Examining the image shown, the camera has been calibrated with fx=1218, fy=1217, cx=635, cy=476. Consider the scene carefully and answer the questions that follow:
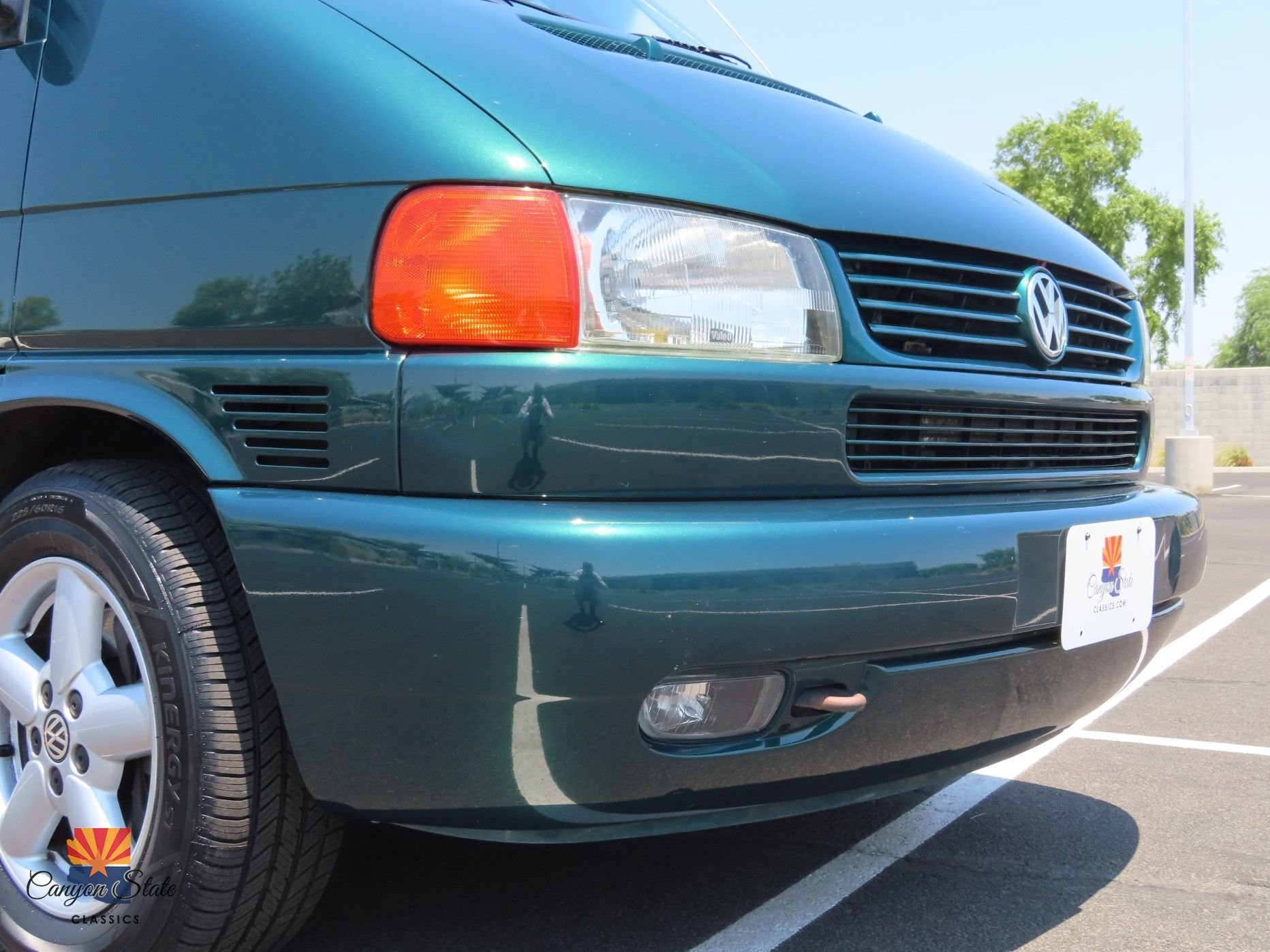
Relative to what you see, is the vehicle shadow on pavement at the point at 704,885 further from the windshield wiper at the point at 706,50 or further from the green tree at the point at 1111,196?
the green tree at the point at 1111,196

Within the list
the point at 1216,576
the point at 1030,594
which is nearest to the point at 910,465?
the point at 1030,594

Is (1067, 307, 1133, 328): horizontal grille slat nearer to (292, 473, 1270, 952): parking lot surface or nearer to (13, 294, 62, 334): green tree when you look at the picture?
(292, 473, 1270, 952): parking lot surface

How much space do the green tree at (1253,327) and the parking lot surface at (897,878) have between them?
167ft

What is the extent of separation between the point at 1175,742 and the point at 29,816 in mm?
2928

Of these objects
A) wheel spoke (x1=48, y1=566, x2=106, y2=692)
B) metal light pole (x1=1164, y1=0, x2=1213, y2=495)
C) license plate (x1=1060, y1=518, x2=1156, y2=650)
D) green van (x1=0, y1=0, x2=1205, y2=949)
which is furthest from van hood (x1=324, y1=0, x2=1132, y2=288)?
metal light pole (x1=1164, y1=0, x2=1213, y2=495)

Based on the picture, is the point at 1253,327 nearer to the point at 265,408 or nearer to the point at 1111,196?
the point at 1111,196

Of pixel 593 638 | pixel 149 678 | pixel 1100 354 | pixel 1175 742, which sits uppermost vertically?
pixel 1100 354

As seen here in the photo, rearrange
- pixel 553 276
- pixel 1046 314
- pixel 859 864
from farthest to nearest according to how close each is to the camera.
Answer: pixel 859 864 → pixel 1046 314 → pixel 553 276

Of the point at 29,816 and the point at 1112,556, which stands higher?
the point at 1112,556

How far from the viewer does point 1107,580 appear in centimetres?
201

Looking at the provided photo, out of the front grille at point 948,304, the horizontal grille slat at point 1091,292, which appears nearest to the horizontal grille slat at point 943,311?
the front grille at point 948,304

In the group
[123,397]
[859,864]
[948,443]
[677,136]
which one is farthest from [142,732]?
[859,864]

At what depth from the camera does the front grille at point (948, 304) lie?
182 cm

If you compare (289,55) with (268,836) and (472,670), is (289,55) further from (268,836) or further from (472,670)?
(268,836)
